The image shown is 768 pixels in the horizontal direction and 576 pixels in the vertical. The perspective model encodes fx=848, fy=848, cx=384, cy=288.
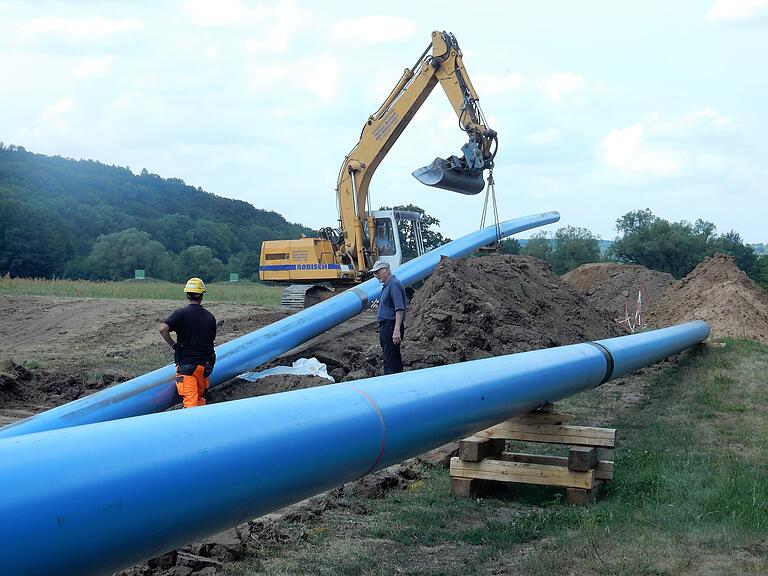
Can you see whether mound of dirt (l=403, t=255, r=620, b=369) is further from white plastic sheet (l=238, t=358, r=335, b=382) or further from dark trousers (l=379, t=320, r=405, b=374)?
dark trousers (l=379, t=320, r=405, b=374)

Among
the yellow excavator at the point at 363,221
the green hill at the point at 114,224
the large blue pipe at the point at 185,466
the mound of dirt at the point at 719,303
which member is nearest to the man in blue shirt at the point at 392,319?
the large blue pipe at the point at 185,466

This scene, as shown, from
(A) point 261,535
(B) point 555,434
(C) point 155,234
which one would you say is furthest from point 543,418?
(C) point 155,234

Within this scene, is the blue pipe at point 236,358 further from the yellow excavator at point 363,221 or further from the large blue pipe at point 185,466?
the large blue pipe at point 185,466

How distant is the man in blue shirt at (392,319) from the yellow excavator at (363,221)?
8.65 meters

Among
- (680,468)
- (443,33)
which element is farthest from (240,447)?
(443,33)

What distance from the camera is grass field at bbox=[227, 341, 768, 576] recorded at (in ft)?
15.4

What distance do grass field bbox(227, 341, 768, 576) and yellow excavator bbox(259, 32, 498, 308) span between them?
11.1m

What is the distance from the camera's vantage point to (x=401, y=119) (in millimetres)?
18359

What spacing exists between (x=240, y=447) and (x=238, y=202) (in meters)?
89.3

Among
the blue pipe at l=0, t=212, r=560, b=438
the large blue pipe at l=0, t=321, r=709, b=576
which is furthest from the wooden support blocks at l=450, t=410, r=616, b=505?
the blue pipe at l=0, t=212, r=560, b=438

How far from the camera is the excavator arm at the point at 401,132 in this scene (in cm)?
1652

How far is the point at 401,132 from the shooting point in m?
18.7

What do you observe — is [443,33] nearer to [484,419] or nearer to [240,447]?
[484,419]

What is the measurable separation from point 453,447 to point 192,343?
2.80m
